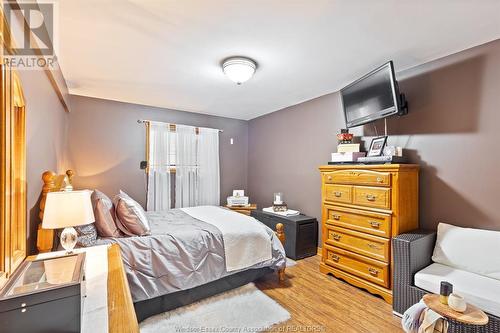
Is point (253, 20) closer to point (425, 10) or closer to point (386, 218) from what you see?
point (425, 10)

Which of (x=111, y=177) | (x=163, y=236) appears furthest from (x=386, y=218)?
(x=111, y=177)

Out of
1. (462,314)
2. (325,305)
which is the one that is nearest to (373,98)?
(462,314)

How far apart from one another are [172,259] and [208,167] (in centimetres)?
262

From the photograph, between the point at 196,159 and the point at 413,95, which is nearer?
the point at 413,95

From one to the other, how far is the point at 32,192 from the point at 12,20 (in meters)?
1.08

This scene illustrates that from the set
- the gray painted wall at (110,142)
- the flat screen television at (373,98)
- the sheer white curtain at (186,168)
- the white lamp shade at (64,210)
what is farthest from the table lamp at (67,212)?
the flat screen television at (373,98)

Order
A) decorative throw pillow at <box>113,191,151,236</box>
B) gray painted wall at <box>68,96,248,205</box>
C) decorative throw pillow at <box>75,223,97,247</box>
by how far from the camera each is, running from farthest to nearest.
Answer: gray painted wall at <box>68,96,248,205</box> → decorative throw pillow at <box>113,191,151,236</box> → decorative throw pillow at <box>75,223,97,247</box>

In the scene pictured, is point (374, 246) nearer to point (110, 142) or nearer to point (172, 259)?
point (172, 259)

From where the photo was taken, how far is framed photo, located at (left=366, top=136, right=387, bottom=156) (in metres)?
2.74

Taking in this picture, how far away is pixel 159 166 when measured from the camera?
415cm

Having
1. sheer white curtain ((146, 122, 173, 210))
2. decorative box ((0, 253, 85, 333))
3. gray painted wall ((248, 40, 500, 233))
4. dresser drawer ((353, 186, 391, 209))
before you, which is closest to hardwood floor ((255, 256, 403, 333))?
dresser drawer ((353, 186, 391, 209))

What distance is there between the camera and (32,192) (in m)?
1.66

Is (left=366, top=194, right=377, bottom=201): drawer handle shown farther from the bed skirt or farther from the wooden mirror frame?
the wooden mirror frame

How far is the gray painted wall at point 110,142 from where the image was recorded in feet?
11.9
